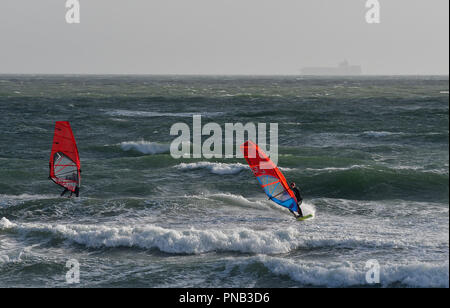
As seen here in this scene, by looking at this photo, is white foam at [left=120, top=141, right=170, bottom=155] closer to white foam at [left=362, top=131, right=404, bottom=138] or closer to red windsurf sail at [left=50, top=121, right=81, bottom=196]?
red windsurf sail at [left=50, top=121, right=81, bottom=196]

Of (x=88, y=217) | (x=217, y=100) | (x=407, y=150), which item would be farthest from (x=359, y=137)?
(x=217, y=100)

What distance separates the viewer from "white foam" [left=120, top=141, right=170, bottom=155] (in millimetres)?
25734

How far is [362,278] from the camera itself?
9.40 meters

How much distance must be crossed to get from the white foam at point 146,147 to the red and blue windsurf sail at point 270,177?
11.8 m

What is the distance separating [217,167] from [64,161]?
6.18 metres

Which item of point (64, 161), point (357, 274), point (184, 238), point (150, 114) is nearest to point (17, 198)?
point (64, 161)

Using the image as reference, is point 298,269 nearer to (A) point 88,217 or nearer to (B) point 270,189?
(B) point 270,189

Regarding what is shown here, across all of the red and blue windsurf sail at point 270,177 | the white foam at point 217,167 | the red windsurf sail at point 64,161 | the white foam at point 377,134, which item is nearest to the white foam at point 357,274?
the red and blue windsurf sail at point 270,177

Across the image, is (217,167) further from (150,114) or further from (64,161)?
(150,114)

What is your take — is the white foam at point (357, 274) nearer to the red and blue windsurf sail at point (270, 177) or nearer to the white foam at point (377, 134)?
the red and blue windsurf sail at point (270, 177)

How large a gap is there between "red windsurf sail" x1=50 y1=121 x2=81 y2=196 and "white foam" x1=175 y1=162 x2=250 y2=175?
18.4 feet

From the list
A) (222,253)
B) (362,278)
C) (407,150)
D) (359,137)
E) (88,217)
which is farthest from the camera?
(359,137)

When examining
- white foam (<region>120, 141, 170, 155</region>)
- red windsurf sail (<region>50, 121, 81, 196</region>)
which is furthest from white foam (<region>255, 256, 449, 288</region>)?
white foam (<region>120, 141, 170, 155</region>)
